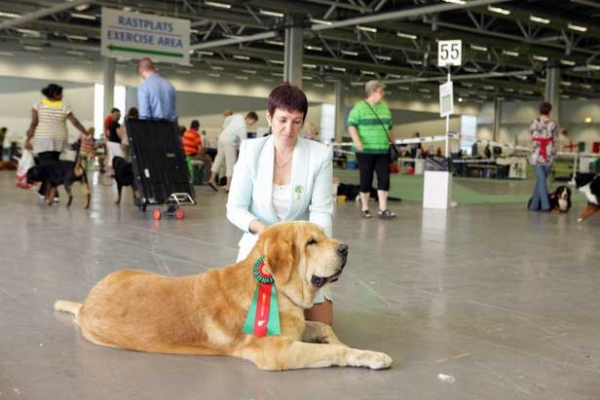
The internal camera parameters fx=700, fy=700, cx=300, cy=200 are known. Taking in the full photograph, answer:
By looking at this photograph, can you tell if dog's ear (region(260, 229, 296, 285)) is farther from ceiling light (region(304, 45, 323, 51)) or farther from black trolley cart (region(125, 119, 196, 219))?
ceiling light (region(304, 45, 323, 51))

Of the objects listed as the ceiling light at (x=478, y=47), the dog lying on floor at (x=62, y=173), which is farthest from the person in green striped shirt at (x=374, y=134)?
the ceiling light at (x=478, y=47)

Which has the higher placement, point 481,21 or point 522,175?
point 481,21

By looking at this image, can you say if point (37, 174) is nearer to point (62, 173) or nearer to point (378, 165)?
point (62, 173)

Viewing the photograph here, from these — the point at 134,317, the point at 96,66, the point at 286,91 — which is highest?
the point at 96,66

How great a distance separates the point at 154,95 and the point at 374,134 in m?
2.71

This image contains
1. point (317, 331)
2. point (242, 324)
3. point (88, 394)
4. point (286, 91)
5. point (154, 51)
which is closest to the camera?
point (88, 394)

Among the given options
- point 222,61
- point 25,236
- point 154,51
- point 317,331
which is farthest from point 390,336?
point 222,61

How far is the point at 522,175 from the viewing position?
2552 centimetres

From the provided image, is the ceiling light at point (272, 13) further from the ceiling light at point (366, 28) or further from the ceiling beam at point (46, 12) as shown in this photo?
the ceiling beam at point (46, 12)

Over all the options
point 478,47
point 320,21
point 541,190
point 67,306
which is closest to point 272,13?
point 320,21

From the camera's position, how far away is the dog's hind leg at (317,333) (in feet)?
9.50

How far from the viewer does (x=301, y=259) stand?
2598mm

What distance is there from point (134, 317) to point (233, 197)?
0.75 meters

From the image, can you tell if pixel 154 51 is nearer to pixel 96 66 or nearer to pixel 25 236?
pixel 25 236
